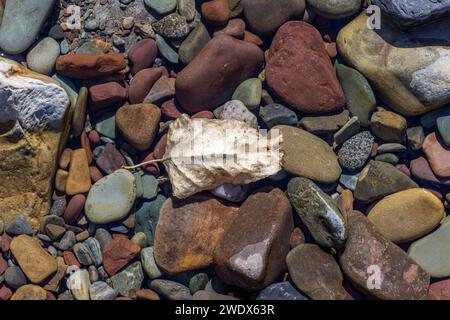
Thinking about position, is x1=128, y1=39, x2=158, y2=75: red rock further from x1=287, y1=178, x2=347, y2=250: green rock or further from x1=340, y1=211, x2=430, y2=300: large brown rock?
x1=340, y1=211, x2=430, y2=300: large brown rock

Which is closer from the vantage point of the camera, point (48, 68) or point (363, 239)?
point (363, 239)

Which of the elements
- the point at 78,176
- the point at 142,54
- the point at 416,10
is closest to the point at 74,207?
the point at 78,176

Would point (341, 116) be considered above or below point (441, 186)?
above

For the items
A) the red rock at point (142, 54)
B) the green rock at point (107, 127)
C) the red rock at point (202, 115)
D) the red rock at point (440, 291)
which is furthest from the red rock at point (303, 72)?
the red rock at point (440, 291)

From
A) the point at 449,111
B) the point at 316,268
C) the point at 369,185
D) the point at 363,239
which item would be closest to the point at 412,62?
the point at 449,111

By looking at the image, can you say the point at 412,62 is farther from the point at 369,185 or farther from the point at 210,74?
the point at 210,74

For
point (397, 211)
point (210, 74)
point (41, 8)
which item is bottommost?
point (397, 211)

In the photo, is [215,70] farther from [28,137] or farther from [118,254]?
[118,254]

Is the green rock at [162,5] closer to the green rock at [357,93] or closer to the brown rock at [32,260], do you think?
the green rock at [357,93]
